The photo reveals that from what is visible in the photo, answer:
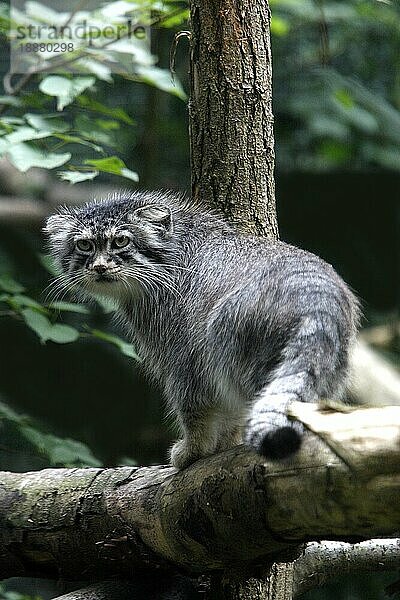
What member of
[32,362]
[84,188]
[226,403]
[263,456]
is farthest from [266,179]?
[32,362]

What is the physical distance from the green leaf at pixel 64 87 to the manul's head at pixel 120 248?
0.42 meters

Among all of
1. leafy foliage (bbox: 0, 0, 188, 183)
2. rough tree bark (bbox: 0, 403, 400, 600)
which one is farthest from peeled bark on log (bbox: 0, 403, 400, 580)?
leafy foliage (bbox: 0, 0, 188, 183)

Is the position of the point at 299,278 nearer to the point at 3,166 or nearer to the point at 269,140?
the point at 269,140

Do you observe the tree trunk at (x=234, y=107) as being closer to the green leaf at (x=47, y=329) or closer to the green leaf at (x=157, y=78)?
the green leaf at (x=157, y=78)

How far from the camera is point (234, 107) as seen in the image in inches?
105

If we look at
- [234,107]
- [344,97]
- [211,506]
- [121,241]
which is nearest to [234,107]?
[234,107]

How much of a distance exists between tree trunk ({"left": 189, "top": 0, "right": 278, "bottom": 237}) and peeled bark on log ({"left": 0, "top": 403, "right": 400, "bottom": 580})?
33.3 inches

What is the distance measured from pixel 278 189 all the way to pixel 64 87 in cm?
303

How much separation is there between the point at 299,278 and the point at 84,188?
9.72ft

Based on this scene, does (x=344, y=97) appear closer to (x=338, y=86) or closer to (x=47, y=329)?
(x=338, y=86)

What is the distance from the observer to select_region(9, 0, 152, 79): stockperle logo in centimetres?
311

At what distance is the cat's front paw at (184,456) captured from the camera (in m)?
2.45

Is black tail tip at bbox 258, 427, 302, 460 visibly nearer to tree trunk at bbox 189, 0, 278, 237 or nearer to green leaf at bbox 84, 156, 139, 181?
tree trunk at bbox 189, 0, 278, 237

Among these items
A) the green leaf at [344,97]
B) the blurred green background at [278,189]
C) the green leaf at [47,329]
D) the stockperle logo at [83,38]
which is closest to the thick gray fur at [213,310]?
the green leaf at [47,329]
